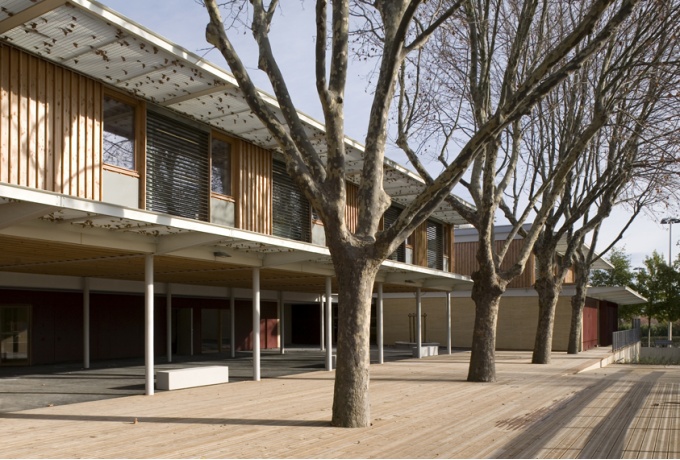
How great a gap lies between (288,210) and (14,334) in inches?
357

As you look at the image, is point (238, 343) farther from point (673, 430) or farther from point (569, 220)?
point (673, 430)

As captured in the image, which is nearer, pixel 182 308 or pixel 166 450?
pixel 166 450

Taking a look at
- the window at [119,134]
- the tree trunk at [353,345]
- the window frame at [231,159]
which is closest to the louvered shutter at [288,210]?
the window frame at [231,159]

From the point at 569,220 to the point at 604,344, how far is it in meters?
24.0

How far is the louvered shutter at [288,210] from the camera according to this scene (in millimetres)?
17578

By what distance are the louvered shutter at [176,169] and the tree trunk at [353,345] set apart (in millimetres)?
5462

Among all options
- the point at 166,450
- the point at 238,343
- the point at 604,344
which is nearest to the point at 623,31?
the point at 166,450

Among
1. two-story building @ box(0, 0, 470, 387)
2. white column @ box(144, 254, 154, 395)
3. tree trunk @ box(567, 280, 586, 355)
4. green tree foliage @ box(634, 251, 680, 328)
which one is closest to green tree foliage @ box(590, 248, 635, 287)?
green tree foliage @ box(634, 251, 680, 328)

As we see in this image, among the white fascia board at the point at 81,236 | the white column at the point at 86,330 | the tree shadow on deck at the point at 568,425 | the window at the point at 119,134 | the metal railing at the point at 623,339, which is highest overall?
the window at the point at 119,134

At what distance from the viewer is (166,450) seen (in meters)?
7.63

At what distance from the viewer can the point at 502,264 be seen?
36.0 meters

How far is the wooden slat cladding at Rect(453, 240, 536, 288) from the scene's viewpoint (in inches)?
1367

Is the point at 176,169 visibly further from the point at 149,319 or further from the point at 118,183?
the point at 149,319

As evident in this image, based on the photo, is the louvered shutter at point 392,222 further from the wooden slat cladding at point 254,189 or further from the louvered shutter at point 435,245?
the wooden slat cladding at point 254,189
